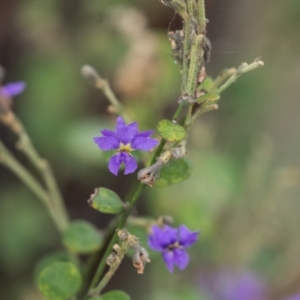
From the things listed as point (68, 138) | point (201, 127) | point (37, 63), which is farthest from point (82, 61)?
point (201, 127)

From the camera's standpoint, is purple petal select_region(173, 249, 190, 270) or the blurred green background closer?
purple petal select_region(173, 249, 190, 270)

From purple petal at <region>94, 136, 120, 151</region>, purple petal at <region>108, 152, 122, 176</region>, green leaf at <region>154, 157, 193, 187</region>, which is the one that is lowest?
purple petal at <region>108, 152, 122, 176</region>

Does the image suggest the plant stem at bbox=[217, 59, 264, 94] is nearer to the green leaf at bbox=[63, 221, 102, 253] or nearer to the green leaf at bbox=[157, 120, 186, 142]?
the green leaf at bbox=[157, 120, 186, 142]

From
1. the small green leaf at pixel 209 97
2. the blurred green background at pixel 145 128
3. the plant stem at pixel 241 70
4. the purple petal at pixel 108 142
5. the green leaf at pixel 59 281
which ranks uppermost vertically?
the blurred green background at pixel 145 128

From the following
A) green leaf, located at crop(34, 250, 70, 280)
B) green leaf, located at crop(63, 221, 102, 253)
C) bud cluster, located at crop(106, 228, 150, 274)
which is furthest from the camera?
green leaf, located at crop(34, 250, 70, 280)

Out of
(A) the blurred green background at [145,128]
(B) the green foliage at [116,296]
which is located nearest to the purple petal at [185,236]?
(B) the green foliage at [116,296]

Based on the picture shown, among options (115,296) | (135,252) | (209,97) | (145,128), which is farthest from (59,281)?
(145,128)

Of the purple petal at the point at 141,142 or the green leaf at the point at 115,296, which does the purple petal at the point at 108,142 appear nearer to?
the purple petal at the point at 141,142

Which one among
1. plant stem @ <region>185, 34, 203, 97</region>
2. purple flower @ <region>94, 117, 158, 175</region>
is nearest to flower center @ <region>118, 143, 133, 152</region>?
purple flower @ <region>94, 117, 158, 175</region>
